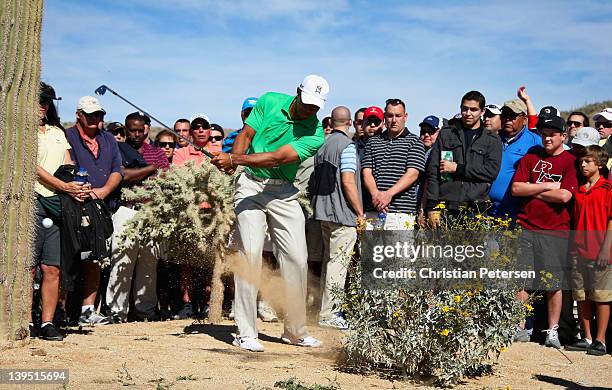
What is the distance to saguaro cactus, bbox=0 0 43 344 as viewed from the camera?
670 centimetres

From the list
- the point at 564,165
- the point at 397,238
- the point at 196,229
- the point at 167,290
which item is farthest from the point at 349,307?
the point at 167,290

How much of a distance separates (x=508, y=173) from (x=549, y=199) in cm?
62

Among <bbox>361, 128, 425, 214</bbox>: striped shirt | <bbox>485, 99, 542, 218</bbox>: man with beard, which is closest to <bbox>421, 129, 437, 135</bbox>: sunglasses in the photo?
<bbox>361, 128, 425, 214</bbox>: striped shirt

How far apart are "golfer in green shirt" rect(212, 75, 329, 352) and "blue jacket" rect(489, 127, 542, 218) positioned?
259 centimetres

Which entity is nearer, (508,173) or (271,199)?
(271,199)

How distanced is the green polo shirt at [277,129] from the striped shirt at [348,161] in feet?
6.37

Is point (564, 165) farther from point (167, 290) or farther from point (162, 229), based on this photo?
point (167, 290)

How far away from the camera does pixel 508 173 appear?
30.6 feet

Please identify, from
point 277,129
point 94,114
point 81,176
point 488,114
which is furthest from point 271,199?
point 488,114

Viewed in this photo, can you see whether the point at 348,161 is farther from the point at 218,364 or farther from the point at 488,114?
the point at 218,364

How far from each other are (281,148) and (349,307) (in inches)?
62.9

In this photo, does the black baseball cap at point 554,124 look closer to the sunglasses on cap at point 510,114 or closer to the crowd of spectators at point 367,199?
the crowd of spectators at point 367,199

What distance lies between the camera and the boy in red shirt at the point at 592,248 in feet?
28.0

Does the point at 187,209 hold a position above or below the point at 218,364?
above
